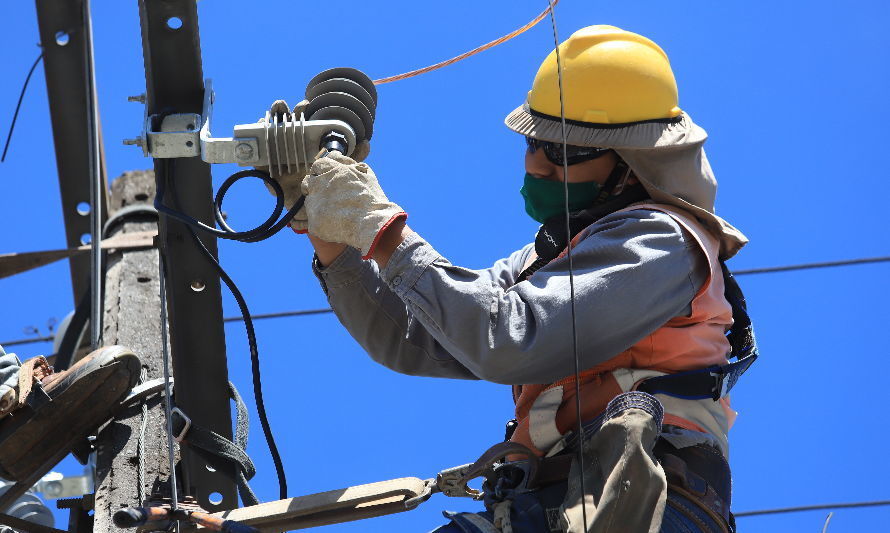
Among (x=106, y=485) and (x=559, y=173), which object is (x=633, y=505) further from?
(x=106, y=485)

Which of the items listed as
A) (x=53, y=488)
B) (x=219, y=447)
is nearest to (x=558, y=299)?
(x=219, y=447)

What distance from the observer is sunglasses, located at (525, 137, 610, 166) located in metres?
4.02

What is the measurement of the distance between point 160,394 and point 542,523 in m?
1.73

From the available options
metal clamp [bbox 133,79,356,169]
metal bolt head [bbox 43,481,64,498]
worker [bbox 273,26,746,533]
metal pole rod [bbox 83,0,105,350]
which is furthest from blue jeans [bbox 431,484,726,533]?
metal bolt head [bbox 43,481,64,498]

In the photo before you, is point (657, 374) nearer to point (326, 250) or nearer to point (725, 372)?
point (725, 372)

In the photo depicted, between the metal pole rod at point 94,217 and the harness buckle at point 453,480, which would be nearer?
the harness buckle at point 453,480

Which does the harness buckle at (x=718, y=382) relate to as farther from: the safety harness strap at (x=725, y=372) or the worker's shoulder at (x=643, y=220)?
the worker's shoulder at (x=643, y=220)

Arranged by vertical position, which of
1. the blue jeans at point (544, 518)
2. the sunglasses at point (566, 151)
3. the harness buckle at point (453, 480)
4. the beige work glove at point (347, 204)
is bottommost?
the blue jeans at point (544, 518)

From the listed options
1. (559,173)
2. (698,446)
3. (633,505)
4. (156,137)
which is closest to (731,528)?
(698,446)

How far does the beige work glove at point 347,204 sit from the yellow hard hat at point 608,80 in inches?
25.9

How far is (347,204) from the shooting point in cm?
364

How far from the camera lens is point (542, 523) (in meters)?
3.60

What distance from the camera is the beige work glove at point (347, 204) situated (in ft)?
11.8

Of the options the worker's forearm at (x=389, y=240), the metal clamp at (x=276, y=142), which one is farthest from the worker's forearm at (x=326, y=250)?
the worker's forearm at (x=389, y=240)
